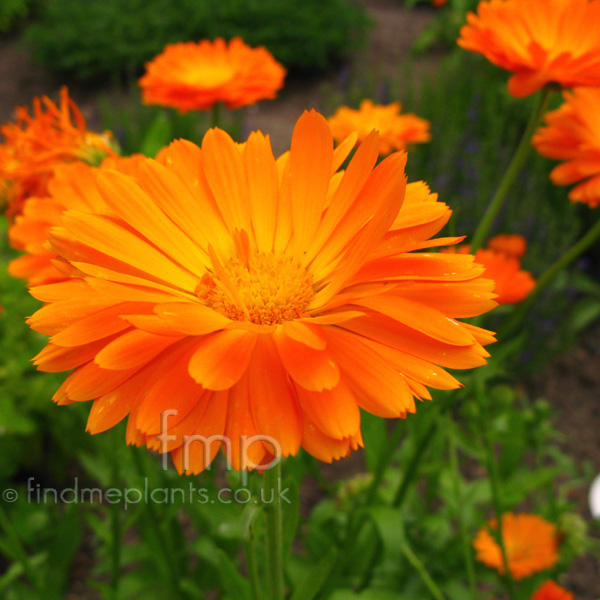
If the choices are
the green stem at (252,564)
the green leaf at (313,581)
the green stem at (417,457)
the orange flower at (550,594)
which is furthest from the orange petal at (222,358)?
the orange flower at (550,594)

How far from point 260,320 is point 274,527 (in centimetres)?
28

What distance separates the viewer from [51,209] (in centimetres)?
95

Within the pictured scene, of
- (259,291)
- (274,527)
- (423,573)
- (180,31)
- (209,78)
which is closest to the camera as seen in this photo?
(274,527)

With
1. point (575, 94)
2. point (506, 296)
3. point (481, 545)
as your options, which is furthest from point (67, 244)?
point (481, 545)

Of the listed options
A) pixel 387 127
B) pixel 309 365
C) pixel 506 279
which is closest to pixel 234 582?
pixel 309 365

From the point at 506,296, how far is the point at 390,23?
6751 millimetres

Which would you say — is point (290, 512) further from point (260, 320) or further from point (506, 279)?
point (506, 279)

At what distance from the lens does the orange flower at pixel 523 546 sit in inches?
58.1

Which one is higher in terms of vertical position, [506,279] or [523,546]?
[506,279]

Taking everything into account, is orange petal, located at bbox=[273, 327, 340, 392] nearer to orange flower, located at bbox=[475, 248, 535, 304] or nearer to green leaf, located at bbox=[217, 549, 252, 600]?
green leaf, located at bbox=[217, 549, 252, 600]

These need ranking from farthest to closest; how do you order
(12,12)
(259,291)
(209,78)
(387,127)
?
(12,12) < (387,127) < (209,78) < (259,291)

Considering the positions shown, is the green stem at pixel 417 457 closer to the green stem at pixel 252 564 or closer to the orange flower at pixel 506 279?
the orange flower at pixel 506 279

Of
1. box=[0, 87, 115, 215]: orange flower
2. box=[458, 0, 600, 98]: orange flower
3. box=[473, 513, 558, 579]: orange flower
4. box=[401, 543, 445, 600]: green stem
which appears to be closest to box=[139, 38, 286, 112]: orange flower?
box=[0, 87, 115, 215]: orange flower

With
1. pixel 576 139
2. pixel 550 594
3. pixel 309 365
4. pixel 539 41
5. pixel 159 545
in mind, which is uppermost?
pixel 539 41
